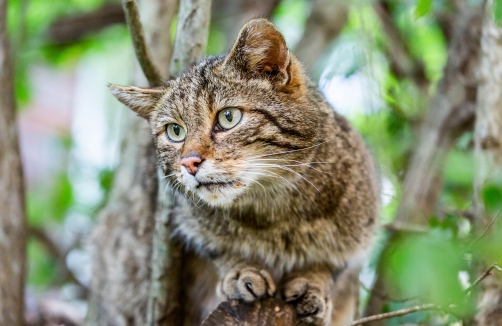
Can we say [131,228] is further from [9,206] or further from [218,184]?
[218,184]

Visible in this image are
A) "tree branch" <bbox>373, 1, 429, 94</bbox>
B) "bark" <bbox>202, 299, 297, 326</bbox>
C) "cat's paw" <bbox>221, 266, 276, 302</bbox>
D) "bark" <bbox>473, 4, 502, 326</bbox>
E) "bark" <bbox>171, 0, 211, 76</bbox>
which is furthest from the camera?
"tree branch" <bbox>373, 1, 429, 94</bbox>

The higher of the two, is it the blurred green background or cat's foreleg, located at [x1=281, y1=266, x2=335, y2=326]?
the blurred green background

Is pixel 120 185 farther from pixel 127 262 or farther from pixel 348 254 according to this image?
pixel 348 254

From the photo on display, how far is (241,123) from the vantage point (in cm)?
259

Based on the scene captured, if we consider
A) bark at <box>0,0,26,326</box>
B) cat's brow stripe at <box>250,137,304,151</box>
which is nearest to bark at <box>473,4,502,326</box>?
cat's brow stripe at <box>250,137,304,151</box>

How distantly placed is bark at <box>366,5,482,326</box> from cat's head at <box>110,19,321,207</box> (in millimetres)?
1932

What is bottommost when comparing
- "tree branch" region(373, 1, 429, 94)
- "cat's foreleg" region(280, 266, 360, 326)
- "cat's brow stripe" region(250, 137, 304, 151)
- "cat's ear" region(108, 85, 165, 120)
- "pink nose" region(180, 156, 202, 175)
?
"cat's foreleg" region(280, 266, 360, 326)

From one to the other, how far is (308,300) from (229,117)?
955 mm

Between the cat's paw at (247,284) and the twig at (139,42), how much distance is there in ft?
3.73

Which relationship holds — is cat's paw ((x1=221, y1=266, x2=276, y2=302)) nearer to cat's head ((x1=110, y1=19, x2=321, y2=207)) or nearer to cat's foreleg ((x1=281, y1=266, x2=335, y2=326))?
cat's foreleg ((x1=281, y1=266, x2=335, y2=326))

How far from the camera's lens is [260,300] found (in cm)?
266

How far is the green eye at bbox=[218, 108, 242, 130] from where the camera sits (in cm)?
261

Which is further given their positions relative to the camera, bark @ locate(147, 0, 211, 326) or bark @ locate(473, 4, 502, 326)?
bark @ locate(473, 4, 502, 326)

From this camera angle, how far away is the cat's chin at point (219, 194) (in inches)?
99.0
